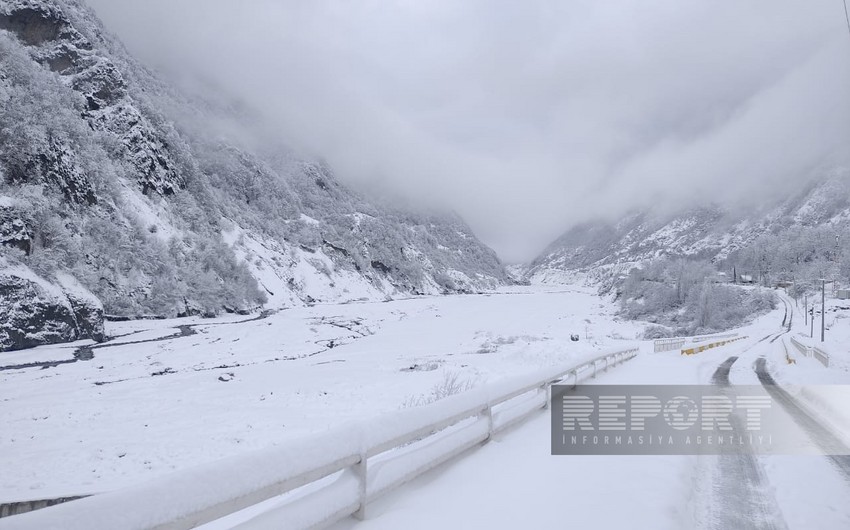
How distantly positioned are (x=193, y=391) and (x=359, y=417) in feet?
29.1

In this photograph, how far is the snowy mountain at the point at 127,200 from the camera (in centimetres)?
3133

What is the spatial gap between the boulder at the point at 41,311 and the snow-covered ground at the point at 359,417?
160 cm

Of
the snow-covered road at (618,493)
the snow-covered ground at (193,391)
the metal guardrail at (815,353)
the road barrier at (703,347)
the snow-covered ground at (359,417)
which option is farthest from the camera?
→ the road barrier at (703,347)

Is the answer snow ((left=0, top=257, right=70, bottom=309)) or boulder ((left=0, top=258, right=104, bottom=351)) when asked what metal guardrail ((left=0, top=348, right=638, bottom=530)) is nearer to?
boulder ((left=0, top=258, right=104, bottom=351))

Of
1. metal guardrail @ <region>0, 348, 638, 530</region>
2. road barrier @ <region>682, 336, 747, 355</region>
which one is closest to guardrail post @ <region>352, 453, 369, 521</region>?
metal guardrail @ <region>0, 348, 638, 530</region>

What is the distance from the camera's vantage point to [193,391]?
18.4m

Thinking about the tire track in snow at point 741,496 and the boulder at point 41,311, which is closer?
the tire track in snow at point 741,496

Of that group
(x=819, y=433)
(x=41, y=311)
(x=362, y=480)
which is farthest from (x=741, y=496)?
(x=41, y=311)

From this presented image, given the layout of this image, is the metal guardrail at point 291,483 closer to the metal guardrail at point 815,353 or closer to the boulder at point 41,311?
the metal guardrail at point 815,353

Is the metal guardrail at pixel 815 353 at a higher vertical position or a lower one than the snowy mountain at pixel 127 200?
lower

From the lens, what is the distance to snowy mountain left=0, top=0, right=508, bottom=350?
3133cm

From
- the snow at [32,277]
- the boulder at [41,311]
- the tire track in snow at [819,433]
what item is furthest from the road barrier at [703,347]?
the snow at [32,277]

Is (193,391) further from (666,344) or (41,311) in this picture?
(666,344)

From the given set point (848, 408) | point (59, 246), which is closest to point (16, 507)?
point (848, 408)
